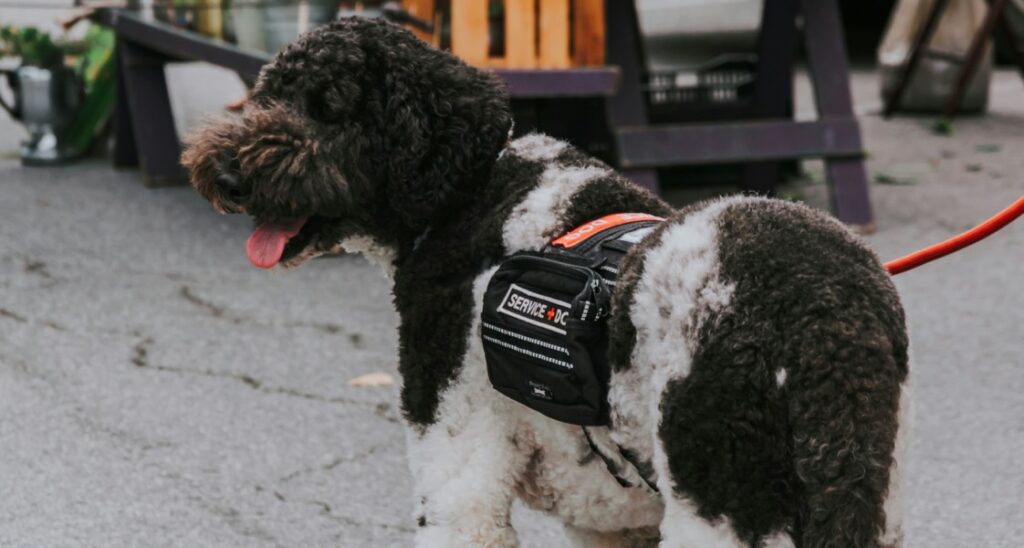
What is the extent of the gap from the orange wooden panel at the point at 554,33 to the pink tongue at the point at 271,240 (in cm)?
344

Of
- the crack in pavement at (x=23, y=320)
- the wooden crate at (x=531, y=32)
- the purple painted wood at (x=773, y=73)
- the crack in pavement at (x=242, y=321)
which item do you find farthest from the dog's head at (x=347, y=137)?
the purple painted wood at (x=773, y=73)

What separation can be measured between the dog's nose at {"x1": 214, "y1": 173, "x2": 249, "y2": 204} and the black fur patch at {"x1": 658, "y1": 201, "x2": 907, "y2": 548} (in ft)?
2.77

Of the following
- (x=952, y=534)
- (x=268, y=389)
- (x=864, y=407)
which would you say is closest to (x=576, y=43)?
(x=268, y=389)

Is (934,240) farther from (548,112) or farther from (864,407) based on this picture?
(864,407)

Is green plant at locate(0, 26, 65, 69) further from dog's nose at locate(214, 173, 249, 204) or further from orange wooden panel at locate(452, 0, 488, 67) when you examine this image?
dog's nose at locate(214, 173, 249, 204)

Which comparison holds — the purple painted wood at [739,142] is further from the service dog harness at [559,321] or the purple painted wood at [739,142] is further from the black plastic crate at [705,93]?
the service dog harness at [559,321]

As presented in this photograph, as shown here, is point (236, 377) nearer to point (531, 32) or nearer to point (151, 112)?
point (531, 32)

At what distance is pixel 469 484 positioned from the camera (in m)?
2.32

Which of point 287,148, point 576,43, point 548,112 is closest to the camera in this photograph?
point 287,148

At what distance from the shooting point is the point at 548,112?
21.9ft

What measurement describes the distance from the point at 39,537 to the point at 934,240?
4.34 meters

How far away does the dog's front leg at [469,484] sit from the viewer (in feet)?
7.61

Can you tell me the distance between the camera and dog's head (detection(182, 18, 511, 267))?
7.58 feet

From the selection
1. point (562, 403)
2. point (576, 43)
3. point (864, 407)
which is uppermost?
point (864, 407)
